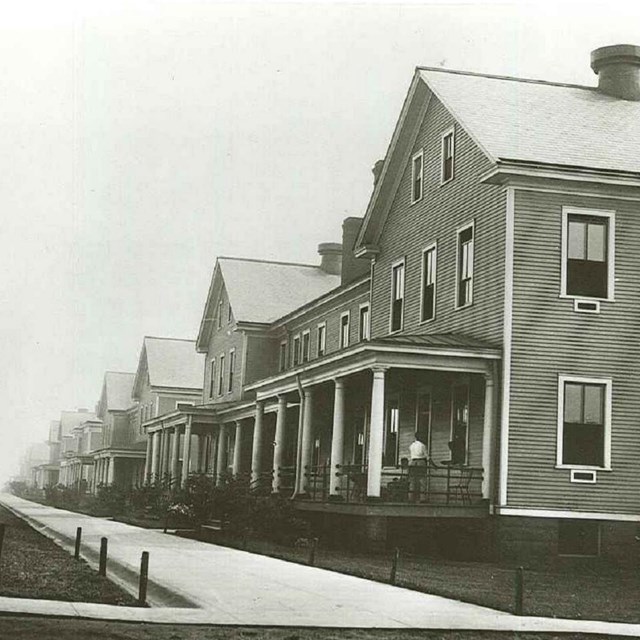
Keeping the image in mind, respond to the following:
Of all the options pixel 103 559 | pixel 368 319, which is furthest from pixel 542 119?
pixel 103 559

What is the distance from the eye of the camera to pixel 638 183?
22.9 m

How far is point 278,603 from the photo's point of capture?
14.0 metres

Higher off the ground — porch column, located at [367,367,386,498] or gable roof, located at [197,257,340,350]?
gable roof, located at [197,257,340,350]

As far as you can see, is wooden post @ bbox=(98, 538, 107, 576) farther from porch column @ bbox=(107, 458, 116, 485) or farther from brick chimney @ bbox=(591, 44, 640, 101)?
porch column @ bbox=(107, 458, 116, 485)

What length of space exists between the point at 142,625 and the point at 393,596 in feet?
13.6

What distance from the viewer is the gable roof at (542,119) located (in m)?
23.9

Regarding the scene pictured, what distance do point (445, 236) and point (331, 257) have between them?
84.2 ft

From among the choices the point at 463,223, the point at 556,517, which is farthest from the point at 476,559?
the point at 463,223

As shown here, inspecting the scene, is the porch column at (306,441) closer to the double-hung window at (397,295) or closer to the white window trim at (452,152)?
the double-hung window at (397,295)

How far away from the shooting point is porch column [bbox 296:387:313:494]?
94.2 ft

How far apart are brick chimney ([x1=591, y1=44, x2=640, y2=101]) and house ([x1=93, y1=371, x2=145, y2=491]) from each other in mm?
47788

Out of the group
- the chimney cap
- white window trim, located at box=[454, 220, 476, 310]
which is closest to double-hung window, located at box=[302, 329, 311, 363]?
white window trim, located at box=[454, 220, 476, 310]

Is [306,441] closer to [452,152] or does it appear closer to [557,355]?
[452,152]

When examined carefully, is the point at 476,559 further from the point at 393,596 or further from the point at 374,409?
the point at 393,596
